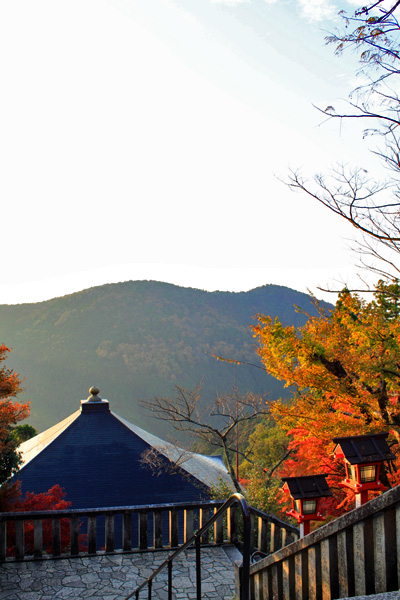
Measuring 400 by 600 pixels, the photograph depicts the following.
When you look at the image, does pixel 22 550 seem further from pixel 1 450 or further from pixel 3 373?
pixel 3 373

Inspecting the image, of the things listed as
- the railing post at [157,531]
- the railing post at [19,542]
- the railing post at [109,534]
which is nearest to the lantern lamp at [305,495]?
the railing post at [157,531]

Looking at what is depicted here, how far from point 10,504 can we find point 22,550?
3.91 m

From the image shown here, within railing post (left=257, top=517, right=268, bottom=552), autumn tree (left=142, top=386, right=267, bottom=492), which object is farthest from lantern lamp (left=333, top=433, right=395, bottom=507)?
autumn tree (left=142, top=386, right=267, bottom=492)

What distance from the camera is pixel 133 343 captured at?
9525 cm

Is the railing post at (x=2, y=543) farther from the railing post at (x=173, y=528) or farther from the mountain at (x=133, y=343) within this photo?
the mountain at (x=133, y=343)

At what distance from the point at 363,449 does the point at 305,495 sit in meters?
0.84

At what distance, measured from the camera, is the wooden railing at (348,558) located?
9.26ft

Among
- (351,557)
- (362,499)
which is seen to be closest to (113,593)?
(362,499)

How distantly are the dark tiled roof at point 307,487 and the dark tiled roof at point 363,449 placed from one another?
1.99ft

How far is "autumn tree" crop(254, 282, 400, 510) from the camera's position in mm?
9703

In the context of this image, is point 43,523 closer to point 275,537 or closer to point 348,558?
point 275,537

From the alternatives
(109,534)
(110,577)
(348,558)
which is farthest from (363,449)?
(109,534)

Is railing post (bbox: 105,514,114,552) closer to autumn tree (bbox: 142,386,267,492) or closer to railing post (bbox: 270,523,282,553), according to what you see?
railing post (bbox: 270,523,282,553)

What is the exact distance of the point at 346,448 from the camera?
4.61m
